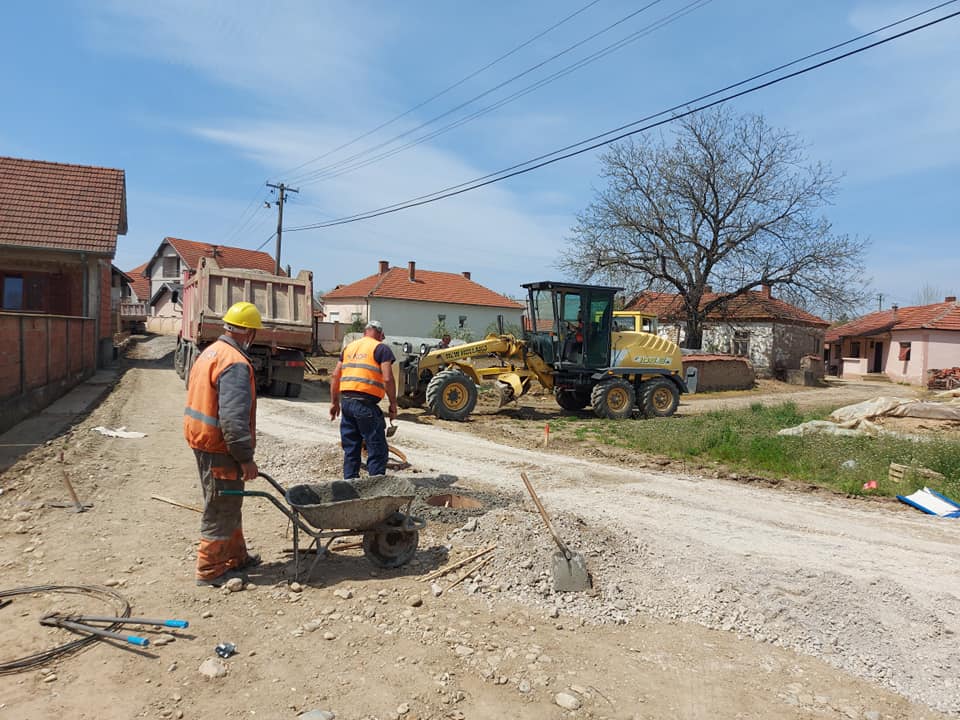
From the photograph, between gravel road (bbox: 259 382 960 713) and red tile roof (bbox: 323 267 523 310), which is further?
red tile roof (bbox: 323 267 523 310)

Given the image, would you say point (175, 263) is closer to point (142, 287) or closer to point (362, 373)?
point (142, 287)

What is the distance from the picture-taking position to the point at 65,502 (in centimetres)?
626

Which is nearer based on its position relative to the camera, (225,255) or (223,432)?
(223,432)

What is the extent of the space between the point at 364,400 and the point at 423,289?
36349 millimetres

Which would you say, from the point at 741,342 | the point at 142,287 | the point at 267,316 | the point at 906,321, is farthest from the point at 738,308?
the point at 142,287

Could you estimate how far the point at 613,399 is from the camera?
14.2 meters

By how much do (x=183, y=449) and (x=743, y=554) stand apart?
22.7 feet

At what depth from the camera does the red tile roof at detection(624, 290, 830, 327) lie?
31.5 metres

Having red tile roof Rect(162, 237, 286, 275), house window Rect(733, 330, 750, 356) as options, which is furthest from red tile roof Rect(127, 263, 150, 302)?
house window Rect(733, 330, 750, 356)

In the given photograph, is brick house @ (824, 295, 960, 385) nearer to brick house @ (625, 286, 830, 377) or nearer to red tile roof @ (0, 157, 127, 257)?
brick house @ (625, 286, 830, 377)

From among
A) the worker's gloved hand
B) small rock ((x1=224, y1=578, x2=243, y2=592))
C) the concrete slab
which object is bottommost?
small rock ((x1=224, y1=578, x2=243, y2=592))

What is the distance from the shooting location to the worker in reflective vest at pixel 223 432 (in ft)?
14.1

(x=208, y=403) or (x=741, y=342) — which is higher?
(x=741, y=342)

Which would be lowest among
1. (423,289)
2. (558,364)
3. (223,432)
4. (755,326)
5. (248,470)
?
(248,470)
